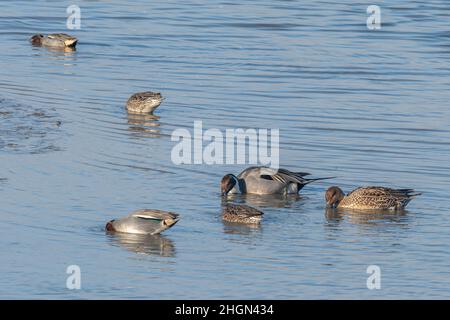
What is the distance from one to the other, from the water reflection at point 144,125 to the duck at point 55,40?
5.54 m

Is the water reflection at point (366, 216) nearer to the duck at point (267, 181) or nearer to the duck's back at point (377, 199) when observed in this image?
the duck's back at point (377, 199)

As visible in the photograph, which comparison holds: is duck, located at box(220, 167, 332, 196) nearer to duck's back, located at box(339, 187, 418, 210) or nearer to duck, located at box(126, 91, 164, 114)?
duck's back, located at box(339, 187, 418, 210)

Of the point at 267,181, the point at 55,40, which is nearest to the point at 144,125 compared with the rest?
the point at 267,181

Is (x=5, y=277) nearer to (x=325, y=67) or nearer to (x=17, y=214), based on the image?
(x=17, y=214)

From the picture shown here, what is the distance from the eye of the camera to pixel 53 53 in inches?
884

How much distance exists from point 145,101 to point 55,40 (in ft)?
19.6

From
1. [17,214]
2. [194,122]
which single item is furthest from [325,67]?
[17,214]

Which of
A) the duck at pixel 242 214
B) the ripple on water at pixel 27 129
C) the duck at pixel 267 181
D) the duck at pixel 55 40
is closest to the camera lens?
the duck at pixel 242 214

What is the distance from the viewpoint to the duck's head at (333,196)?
1305 cm

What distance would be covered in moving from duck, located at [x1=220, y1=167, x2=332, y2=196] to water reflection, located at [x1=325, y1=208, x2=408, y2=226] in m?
0.75

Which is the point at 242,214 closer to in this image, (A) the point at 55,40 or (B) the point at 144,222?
(B) the point at 144,222

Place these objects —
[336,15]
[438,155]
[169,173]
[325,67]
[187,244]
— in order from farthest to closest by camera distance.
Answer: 1. [336,15]
2. [325,67]
3. [438,155]
4. [169,173]
5. [187,244]

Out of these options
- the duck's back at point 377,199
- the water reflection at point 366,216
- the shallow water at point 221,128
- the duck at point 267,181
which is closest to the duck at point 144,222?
the shallow water at point 221,128

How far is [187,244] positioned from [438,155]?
5.14 meters
